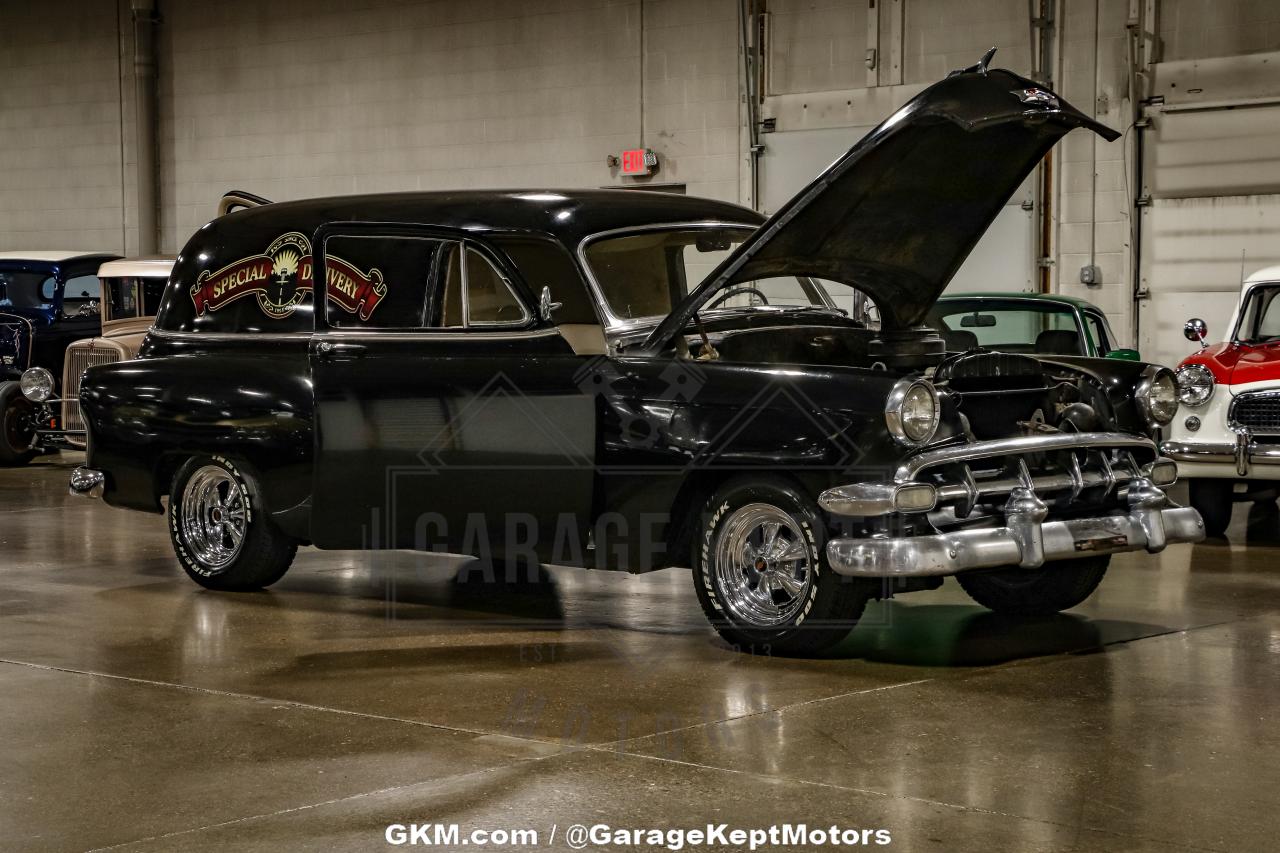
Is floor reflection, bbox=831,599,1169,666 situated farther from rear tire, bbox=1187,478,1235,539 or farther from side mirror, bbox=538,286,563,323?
rear tire, bbox=1187,478,1235,539

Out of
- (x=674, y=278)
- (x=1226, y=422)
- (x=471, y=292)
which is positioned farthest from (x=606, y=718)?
(x=1226, y=422)

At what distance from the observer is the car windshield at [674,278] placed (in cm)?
718

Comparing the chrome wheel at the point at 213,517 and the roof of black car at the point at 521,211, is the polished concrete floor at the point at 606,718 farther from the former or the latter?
the roof of black car at the point at 521,211

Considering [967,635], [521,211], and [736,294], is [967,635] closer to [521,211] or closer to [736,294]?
[736,294]

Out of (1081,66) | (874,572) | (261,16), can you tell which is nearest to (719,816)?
(874,572)

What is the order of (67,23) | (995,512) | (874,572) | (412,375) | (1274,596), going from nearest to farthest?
(874,572) < (995,512) < (412,375) < (1274,596) < (67,23)

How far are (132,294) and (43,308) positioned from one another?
52.7 inches

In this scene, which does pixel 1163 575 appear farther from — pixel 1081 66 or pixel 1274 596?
pixel 1081 66

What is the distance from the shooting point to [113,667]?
6352 millimetres

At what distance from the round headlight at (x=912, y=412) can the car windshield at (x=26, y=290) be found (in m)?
12.8

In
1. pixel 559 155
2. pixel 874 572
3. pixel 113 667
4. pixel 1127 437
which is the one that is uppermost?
pixel 559 155

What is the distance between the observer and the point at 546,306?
6.93m

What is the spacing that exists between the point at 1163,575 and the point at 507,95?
12740 mm

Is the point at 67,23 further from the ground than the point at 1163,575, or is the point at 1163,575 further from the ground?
the point at 67,23
